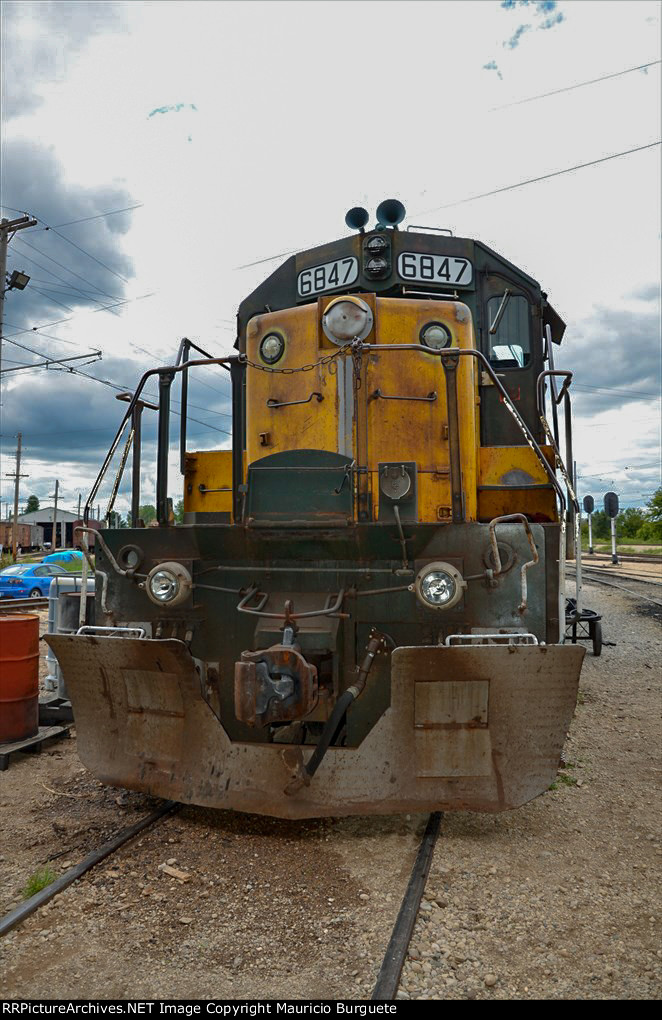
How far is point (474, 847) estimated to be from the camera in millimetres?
3697

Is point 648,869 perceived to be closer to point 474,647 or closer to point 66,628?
point 474,647

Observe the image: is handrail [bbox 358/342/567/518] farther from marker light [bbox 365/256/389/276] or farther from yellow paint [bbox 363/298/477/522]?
marker light [bbox 365/256/389/276]

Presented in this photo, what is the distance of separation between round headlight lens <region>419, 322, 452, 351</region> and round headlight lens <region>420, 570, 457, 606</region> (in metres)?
1.56

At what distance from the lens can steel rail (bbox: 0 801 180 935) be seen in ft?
9.56

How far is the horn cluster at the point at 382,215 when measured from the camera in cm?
499

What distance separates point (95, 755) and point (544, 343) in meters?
4.34

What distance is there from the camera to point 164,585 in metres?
4.09

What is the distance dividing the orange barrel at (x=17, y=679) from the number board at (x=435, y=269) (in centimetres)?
A: 405

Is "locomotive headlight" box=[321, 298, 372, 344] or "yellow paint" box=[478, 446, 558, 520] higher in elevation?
"locomotive headlight" box=[321, 298, 372, 344]

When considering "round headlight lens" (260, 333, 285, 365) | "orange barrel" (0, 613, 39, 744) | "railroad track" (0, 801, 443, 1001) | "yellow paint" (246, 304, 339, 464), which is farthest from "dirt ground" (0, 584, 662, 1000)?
"round headlight lens" (260, 333, 285, 365)

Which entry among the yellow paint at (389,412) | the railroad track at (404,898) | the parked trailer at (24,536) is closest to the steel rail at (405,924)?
the railroad track at (404,898)

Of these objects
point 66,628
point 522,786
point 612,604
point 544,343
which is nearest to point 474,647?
point 522,786

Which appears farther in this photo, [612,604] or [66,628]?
[612,604]

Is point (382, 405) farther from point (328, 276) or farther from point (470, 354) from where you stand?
point (328, 276)
